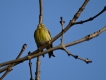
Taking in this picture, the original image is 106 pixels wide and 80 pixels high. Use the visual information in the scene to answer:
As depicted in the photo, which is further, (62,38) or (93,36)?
(62,38)

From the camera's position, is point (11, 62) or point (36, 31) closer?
point (11, 62)

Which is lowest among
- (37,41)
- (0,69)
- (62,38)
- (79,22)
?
(37,41)

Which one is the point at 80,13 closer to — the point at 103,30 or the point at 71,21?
the point at 71,21

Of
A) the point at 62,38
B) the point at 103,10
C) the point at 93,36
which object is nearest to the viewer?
the point at 103,10

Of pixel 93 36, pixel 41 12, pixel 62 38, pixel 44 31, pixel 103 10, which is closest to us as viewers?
pixel 103 10

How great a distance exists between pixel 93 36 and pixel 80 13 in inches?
10.1

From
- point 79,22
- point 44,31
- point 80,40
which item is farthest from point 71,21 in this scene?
point 44,31

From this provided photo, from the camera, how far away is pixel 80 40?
77.1 inches

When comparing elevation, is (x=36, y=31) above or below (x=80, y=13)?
below

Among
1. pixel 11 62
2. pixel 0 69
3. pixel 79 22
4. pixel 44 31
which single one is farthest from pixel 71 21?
pixel 44 31

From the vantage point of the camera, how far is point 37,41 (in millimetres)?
6340

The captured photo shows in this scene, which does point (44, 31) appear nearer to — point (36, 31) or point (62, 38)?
point (36, 31)

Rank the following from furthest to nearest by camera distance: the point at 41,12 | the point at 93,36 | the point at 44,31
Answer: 1. the point at 44,31
2. the point at 41,12
3. the point at 93,36

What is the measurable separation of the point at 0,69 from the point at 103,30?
3.50ft
